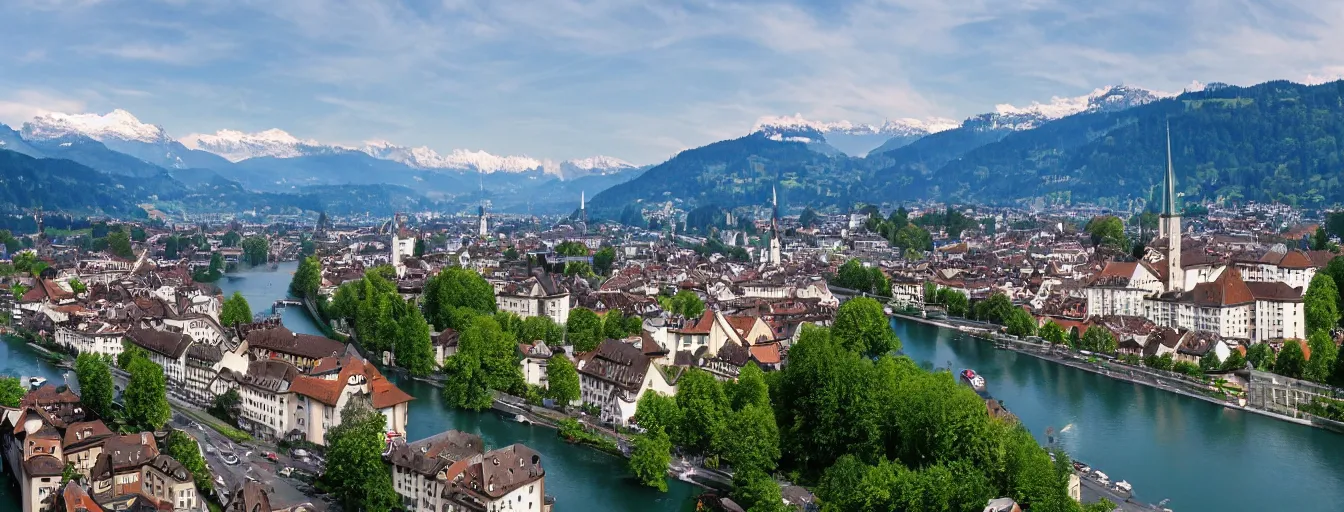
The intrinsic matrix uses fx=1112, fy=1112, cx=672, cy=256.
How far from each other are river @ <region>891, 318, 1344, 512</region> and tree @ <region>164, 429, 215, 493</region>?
12159 mm

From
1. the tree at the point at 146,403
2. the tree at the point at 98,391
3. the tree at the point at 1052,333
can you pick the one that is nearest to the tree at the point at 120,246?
the tree at the point at 98,391

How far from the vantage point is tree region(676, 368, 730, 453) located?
15359 millimetres

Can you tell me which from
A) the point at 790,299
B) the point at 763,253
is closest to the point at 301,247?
the point at 763,253

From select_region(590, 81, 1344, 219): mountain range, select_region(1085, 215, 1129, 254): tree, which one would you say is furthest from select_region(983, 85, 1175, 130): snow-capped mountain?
select_region(1085, 215, 1129, 254): tree

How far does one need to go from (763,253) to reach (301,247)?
92.5 feet

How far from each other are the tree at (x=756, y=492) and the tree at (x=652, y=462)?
110 cm

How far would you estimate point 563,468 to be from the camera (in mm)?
15938

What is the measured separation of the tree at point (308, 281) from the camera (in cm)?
3721

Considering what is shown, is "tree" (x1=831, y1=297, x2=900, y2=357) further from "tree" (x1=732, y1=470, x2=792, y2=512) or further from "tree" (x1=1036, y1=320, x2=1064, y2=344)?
"tree" (x1=732, y1=470, x2=792, y2=512)

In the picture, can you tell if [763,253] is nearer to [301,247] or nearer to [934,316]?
[934,316]

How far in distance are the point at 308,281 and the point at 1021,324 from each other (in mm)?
23388

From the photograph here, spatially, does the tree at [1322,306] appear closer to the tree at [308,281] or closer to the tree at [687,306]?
the tree at [687,306]

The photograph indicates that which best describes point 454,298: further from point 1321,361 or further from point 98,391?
point 1321,361

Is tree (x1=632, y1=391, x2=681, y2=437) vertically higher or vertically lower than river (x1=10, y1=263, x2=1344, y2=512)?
higher
